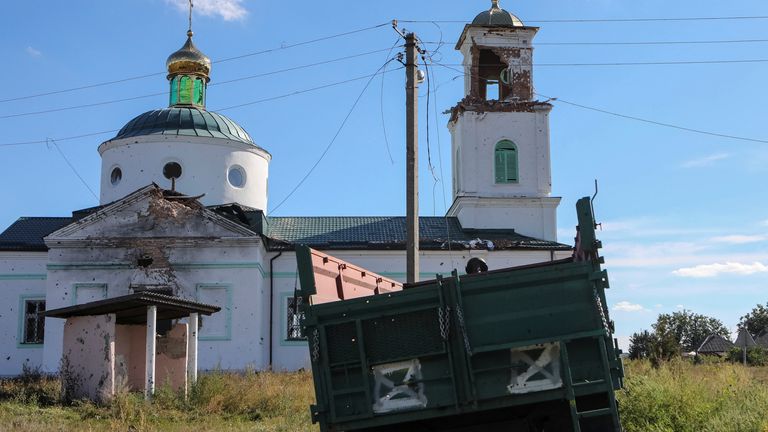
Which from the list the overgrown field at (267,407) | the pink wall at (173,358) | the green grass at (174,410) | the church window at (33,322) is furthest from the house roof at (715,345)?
the green grass at (174,410)

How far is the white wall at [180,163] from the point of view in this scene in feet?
104

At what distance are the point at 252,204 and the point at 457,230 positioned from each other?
25.7ft

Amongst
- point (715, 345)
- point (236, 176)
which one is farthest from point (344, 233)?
point (715, 345)

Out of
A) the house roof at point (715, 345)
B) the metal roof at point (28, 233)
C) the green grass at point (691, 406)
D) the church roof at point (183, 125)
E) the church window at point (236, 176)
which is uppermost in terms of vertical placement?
the church roof at point (183, 125)

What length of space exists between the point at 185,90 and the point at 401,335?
2928 centimetres

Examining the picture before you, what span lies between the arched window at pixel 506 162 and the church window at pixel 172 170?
11732mm

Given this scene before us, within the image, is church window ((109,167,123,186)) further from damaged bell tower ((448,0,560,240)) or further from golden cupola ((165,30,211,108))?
damaged bell tower ((448,0,560,240))

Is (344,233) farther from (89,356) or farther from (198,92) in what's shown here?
(89,356)

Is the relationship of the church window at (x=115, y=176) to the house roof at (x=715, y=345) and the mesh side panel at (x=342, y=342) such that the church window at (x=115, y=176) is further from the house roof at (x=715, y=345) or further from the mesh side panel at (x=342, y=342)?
the house roof at (x=715, y=345)

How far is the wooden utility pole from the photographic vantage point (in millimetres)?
16453

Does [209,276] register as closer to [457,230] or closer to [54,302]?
[54,302]

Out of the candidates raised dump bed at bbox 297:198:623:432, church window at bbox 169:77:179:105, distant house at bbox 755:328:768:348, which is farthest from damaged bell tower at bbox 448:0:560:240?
distant house at bbox 755:328:768:348

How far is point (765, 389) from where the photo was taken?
43.4 ft

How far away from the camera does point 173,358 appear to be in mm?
19078
